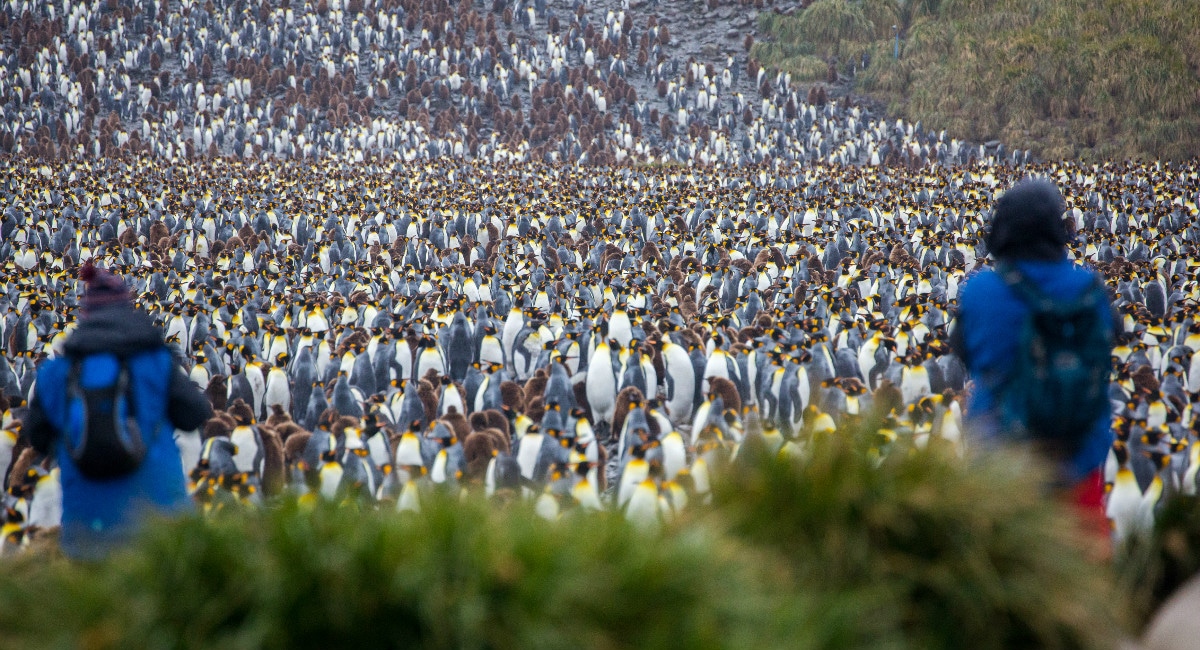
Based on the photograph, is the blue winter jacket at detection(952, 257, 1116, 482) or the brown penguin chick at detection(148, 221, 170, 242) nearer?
the blue winter jacket at detection(952, 257, 1116, 482)

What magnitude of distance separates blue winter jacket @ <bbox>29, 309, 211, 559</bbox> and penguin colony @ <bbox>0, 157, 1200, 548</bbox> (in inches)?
18.1

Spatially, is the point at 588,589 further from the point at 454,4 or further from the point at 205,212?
the point at 454,4

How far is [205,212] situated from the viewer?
16328 millimetres

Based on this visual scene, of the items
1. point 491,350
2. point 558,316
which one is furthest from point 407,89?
point 491,350

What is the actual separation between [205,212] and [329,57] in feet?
53.6

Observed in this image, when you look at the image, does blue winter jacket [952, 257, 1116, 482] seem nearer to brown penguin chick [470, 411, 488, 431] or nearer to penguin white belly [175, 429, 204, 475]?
brown penguin chick [470, 411, 488, 431]

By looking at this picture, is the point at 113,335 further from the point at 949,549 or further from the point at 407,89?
the point at 407,89

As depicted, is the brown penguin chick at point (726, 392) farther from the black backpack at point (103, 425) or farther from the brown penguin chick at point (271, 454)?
the black backpack at point (103, 425)

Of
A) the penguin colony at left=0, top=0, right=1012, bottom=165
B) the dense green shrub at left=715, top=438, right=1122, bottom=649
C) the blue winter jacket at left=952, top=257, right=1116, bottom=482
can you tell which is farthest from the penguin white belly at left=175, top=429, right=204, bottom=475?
the penguin colony at left=0, top=0, right=1012, bottom=165

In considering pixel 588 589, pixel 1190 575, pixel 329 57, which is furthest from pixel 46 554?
pixel 329 57

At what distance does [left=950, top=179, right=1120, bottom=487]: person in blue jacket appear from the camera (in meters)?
2.61

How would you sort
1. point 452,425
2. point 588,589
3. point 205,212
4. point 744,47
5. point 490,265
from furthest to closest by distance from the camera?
point 744,47
point 205,212
point 490,265
point 452,425
point 588,589

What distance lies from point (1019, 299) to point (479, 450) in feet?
12.5

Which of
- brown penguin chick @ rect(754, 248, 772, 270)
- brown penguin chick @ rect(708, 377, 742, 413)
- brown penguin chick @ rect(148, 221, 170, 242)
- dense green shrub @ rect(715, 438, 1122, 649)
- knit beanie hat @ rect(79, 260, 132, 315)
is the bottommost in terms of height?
brown penguin chick @ rect(754, 248, 772, 270)
